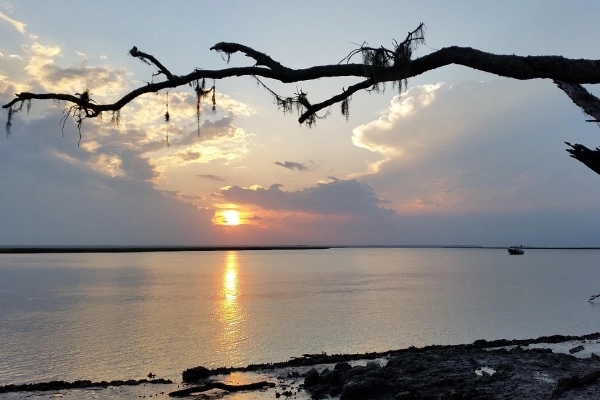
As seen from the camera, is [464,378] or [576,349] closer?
[464,378]

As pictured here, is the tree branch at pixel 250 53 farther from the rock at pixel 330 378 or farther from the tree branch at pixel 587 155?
the rock at pixel 330 378

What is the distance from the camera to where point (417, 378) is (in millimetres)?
13016

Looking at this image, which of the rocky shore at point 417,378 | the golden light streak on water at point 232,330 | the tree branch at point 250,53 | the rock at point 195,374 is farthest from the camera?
the golden light streak on water at point 232,330

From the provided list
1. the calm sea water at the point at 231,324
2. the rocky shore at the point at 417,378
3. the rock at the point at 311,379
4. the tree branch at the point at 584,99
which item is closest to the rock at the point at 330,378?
the rocky shore at the point at 417,378

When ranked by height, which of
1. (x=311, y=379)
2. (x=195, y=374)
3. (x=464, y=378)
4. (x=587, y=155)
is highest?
(x=587, y=155)

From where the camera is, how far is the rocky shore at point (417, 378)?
450 inches

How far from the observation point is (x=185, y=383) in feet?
47.4

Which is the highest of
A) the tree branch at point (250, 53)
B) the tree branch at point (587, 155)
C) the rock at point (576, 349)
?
the tree branch at point (250, 53)

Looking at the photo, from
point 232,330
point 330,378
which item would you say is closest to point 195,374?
point 330,378

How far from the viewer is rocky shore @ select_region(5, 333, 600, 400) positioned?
1143 cm

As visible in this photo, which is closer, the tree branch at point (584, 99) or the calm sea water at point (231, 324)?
the tree branch at point (584, 99)

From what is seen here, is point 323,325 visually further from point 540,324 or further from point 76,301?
point 76,301

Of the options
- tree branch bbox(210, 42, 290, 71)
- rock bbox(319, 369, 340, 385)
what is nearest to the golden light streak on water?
rock bbox(319, 369, 340, 385)

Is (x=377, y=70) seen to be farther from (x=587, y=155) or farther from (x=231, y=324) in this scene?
(x=231, y=324)
